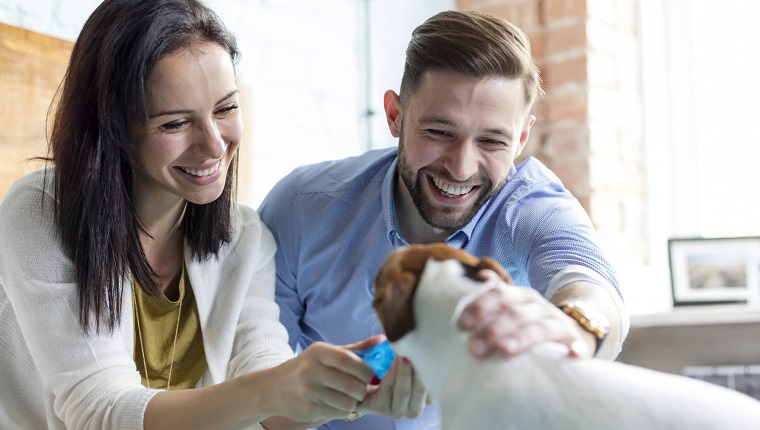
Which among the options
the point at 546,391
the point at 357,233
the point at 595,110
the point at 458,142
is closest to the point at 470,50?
the point at 458,142

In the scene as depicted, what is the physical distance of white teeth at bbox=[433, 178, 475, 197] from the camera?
140 centimetres

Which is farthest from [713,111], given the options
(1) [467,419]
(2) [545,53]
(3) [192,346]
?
(1) [467,419]

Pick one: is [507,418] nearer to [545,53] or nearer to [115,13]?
[115,13]

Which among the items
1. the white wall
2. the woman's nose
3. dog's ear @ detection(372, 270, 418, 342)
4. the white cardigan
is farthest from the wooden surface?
dog's ear @ detection(372, 270, 418, 342)

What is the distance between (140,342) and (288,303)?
0.33 meters

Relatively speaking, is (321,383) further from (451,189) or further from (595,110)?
(595,110)

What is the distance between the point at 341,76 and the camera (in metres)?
2.25

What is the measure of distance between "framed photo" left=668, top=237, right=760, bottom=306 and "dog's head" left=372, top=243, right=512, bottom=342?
1.51m

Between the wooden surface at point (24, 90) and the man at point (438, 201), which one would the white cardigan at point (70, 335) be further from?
the wooden surface at point (24, 90)

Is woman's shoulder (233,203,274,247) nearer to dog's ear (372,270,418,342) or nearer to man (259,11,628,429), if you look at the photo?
man (259,11,628,429)

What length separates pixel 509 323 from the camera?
75cm

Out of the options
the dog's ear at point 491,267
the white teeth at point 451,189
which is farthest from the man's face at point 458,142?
the dog's ear at point 491,267

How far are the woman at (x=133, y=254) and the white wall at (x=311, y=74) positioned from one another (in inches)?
23.0

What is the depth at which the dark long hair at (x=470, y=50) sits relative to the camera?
136cm
